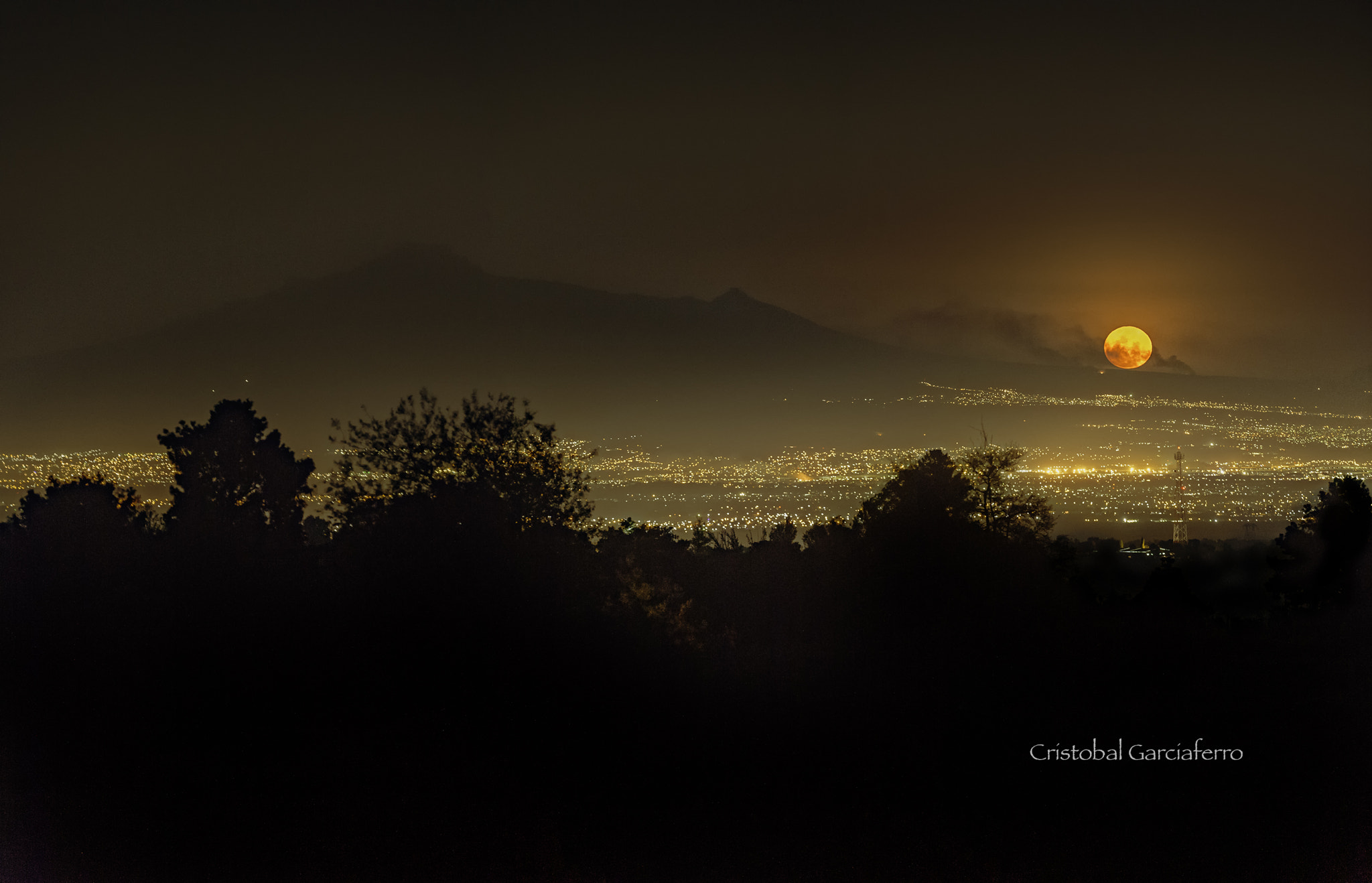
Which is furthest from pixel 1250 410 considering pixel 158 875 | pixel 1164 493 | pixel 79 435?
pixel 79 435

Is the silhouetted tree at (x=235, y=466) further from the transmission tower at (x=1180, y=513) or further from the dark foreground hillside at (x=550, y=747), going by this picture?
the transmission tower at (x=1180, y=513)

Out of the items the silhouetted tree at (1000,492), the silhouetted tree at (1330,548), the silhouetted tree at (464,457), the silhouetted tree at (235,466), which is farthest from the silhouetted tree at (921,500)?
the silhouetted tree at (235,466)

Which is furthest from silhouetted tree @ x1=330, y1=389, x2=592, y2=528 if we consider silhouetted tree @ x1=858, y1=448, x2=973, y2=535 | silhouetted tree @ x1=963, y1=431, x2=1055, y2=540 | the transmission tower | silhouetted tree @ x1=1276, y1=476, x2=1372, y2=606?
the transmission tower

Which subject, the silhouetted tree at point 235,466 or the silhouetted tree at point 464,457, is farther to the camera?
the silhouetted tree at point 464,457

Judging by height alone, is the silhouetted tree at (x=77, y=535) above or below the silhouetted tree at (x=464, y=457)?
below

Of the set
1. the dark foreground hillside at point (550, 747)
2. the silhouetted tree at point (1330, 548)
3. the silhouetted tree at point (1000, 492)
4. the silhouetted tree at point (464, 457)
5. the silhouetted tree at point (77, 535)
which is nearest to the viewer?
the dark foreground hillside at point (550, 747)

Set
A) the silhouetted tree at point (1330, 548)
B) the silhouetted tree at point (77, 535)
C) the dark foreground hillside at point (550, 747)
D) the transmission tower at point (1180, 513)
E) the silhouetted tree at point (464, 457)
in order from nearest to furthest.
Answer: the dark foreground hillside at point (550, 747), the silhouetted tree at point (77, 535), the silhouetted tree at point (1330, 548), the silhouetted tree at point (464, 457), the transmission tower at point (1180, 513)

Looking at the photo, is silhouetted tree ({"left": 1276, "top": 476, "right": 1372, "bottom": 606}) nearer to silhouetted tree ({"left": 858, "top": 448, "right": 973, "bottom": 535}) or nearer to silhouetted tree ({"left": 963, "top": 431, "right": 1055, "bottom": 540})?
silhouetted tree ({"left": 858, "top": 448, "right": 973, "bottom": 535})
